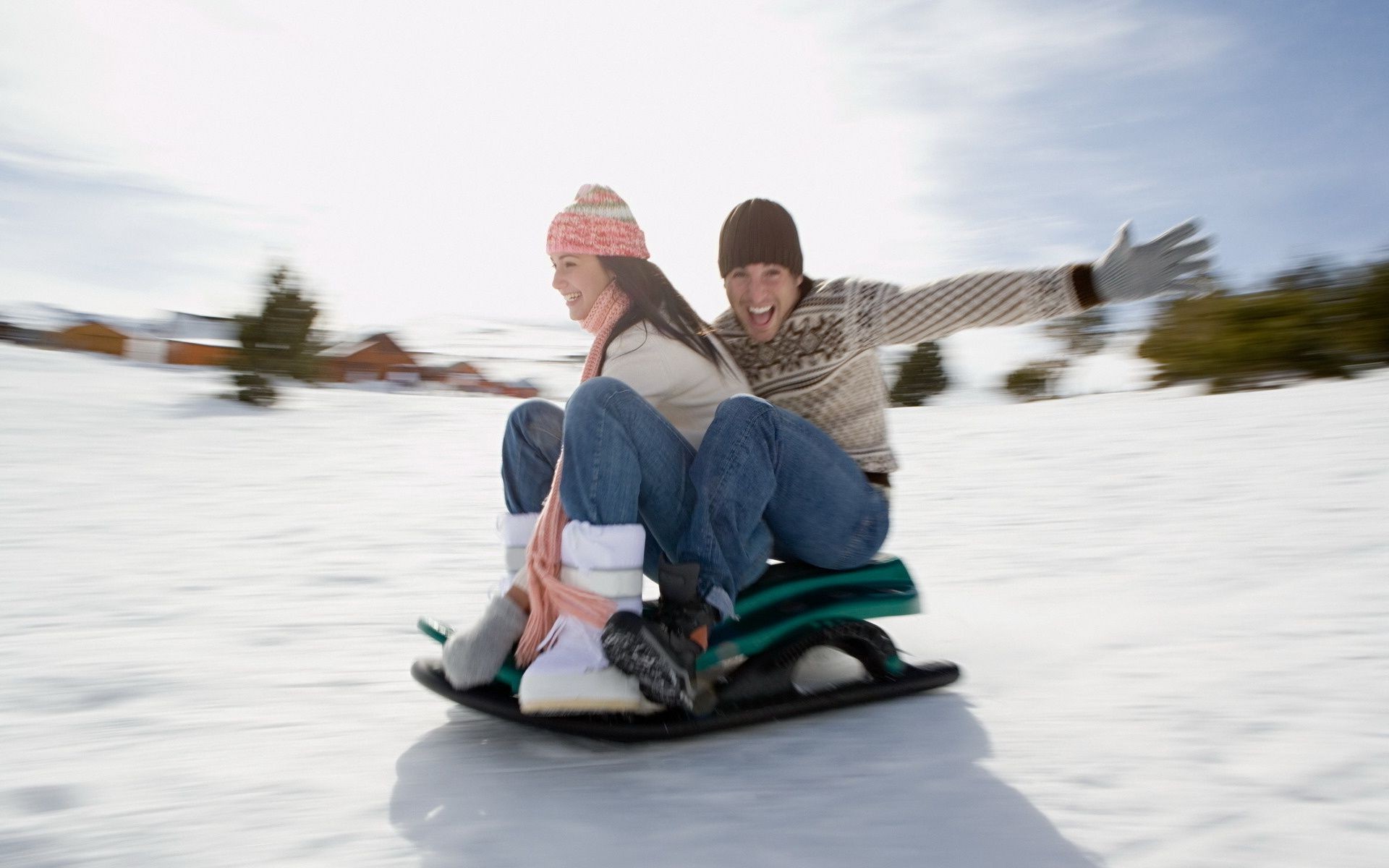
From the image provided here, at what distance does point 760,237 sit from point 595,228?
0.35 meters

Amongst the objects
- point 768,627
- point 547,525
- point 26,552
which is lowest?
point 26,552

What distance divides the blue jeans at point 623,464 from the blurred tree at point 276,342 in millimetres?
8850

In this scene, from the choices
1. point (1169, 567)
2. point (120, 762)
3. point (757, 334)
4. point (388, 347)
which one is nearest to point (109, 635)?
point (120, 762)

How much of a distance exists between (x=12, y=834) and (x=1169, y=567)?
9.37ft

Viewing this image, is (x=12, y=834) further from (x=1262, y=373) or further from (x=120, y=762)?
(x=1262, y=373)

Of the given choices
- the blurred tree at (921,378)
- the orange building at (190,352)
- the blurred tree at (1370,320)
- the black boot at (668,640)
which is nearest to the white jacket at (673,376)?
the black boot at (668,640)

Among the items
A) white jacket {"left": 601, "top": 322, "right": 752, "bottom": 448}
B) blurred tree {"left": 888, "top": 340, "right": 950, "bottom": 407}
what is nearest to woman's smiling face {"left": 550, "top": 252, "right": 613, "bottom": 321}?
white jacket {"left": 601, "top": 322, "right": 752, "bottom": 448}

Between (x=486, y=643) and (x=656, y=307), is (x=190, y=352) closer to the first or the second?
(x=656, y=307)

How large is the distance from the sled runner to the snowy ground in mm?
50

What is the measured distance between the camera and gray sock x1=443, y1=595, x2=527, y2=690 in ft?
5.89

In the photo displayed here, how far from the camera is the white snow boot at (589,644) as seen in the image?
1677 mm

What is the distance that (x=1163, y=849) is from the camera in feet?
4.11

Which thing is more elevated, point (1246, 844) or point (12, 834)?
point (1246, 844)

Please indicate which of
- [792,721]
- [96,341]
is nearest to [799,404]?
[792,721]
